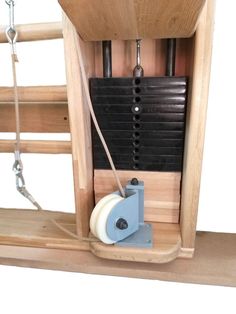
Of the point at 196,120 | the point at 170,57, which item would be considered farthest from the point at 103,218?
the point at 170,57

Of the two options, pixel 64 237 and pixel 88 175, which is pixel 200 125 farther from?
pixel 64 237

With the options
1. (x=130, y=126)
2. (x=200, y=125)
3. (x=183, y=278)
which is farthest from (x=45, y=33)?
(x=183, y=278)

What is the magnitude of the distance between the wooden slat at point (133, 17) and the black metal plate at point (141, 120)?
4.1 inches

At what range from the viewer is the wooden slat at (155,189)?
24.9 inches

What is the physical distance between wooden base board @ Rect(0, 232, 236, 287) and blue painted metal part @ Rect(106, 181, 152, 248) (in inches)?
2.6

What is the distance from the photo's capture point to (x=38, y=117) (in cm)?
71

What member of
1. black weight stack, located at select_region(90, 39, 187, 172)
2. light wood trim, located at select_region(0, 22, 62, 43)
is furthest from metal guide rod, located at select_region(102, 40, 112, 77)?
light wood trim, located at select_region(0, 22, 62, 43)

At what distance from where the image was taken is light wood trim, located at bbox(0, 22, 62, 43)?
526 mm

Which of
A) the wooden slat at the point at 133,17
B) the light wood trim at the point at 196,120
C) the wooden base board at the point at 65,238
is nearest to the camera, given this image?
the wooden slat at the point at 133,17

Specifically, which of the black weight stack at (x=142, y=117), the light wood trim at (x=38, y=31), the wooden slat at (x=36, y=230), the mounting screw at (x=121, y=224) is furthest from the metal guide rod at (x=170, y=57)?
the wooden slat at (x=36, y=230)

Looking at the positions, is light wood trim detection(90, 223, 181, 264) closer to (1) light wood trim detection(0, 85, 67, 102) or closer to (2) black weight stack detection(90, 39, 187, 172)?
(2) black weight stack detection(90, 39, 187, 172)

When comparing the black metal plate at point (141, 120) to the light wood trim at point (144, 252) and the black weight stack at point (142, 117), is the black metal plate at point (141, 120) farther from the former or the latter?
the light wood trim at point (144, 252)

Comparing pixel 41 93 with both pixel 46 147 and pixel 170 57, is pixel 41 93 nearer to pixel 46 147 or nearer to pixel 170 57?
pixel 46 147

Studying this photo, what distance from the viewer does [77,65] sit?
0.51 m
